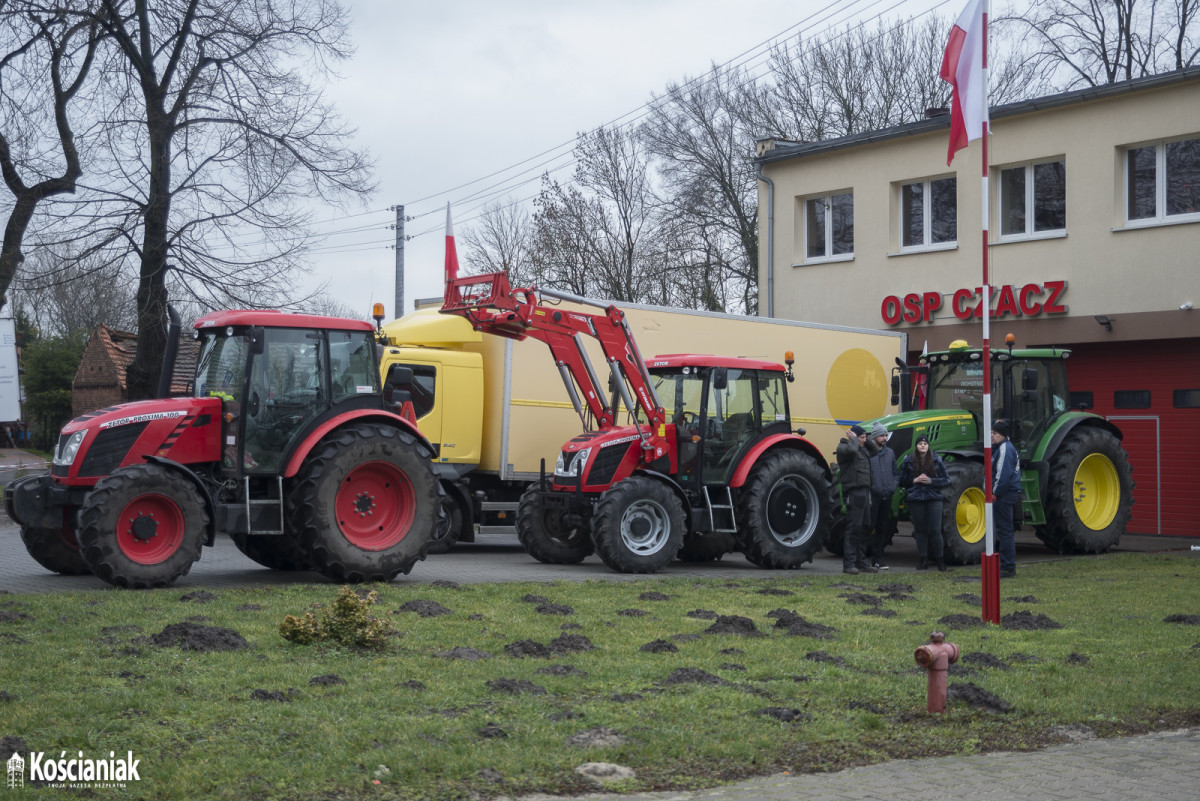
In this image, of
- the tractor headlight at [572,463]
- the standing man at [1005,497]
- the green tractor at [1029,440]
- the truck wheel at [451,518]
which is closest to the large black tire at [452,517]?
the truck wheel at [451,518]

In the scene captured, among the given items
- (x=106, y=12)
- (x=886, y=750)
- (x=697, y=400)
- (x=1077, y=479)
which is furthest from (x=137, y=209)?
(x=886, y=750)

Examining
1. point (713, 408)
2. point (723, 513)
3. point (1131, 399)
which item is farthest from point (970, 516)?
point (1131, 399)

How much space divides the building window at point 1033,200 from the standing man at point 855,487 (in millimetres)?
7753

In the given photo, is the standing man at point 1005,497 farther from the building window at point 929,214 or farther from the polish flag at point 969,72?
the building window at point 929,214

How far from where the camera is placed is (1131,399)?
20016mm

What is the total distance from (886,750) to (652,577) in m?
7.46

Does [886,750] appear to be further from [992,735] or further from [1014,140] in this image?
[1014,140]

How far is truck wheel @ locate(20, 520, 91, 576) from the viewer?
1259 cm

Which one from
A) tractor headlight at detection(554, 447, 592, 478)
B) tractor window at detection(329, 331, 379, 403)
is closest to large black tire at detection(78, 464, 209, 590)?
tractor window at detection(329, 331, 379, 403)

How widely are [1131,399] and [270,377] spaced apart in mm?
13950

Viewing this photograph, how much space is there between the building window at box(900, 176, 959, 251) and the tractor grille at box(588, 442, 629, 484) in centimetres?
985

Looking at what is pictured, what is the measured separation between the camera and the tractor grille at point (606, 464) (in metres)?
14.5

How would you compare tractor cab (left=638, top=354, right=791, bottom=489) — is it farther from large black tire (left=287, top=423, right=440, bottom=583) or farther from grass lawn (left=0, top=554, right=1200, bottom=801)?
grass lawn (left=0, top=554, right=1200, bottom=801)

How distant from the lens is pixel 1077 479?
17141mm
